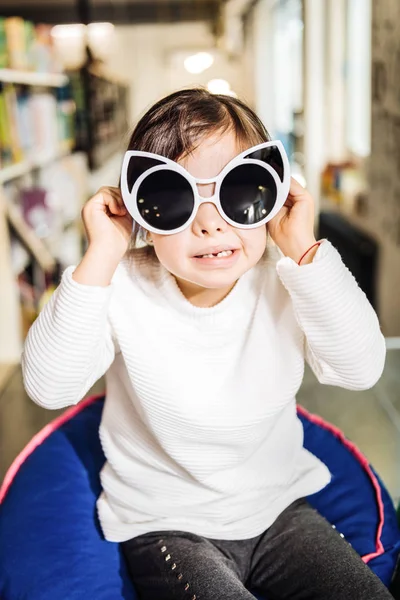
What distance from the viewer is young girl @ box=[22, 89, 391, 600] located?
35.4 inches

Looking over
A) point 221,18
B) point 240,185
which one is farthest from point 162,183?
point 221,18

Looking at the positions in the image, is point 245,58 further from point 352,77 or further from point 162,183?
point 162,183

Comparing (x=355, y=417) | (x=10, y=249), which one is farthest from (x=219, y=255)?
(x=10, y=249)

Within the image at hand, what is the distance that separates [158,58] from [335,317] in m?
5.38

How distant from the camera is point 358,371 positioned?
98 cm

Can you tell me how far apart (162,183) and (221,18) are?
5.36 m

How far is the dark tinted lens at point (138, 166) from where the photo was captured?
87 centimetres

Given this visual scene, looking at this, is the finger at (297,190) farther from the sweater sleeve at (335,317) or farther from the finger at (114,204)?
the finger at (114,204)

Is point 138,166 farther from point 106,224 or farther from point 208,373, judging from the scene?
point 208,373

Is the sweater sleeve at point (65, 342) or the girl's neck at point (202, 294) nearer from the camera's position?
the sweater sleeve at point (65, 342)

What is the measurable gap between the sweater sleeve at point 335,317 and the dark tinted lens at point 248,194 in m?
0.10

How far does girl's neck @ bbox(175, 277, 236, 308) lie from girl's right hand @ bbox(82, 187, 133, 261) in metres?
0.12

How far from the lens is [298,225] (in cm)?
97

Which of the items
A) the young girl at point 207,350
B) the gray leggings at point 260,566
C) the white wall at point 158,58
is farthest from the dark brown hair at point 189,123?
the white wall at point 158,58
